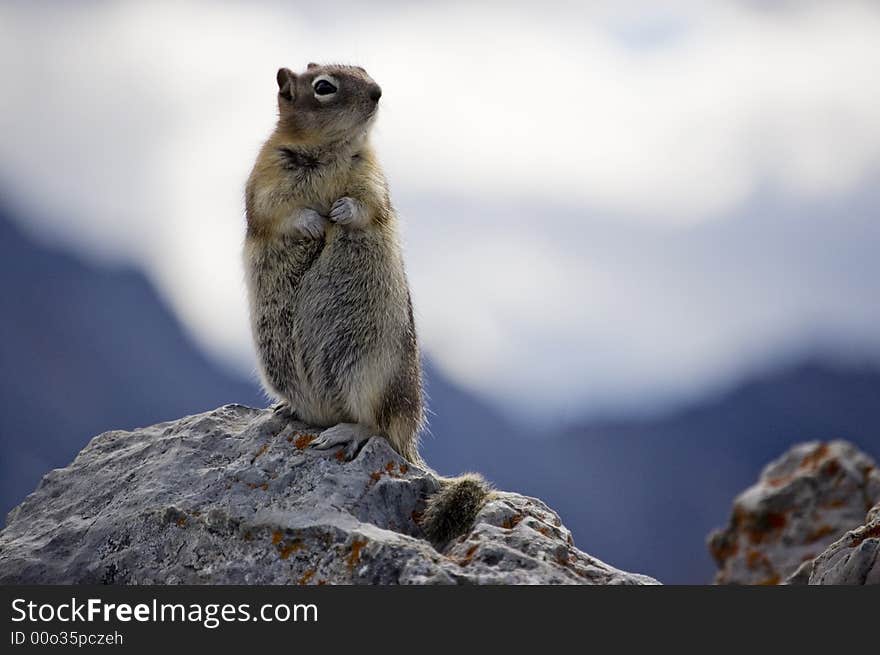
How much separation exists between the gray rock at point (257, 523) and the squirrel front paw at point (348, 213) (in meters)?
2.14

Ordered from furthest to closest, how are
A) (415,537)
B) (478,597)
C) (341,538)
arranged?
(415,537)
(341,538)
(478,597)

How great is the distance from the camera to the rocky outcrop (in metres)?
15.6

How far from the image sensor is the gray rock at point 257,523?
8.41 metres

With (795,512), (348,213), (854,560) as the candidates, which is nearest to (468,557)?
(854,560)

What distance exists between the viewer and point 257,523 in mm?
9086

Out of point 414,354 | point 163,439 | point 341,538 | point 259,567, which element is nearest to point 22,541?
point 163,439

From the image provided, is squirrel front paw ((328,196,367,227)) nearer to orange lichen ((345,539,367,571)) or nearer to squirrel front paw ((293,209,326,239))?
squirrel front paw ((293,209,326,239))

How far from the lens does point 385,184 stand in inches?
447

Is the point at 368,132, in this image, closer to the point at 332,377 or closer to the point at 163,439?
the point at 332,377

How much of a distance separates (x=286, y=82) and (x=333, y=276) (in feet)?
7.80

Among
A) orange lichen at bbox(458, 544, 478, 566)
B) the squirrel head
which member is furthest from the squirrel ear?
orange lichen at bbox(458, 544, 478, 566)

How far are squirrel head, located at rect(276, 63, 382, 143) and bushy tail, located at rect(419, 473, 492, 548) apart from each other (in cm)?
401

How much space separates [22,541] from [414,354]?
168 inches

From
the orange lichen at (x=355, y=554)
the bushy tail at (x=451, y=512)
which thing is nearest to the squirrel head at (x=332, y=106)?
the bushy tail at (x=451, y=512)
